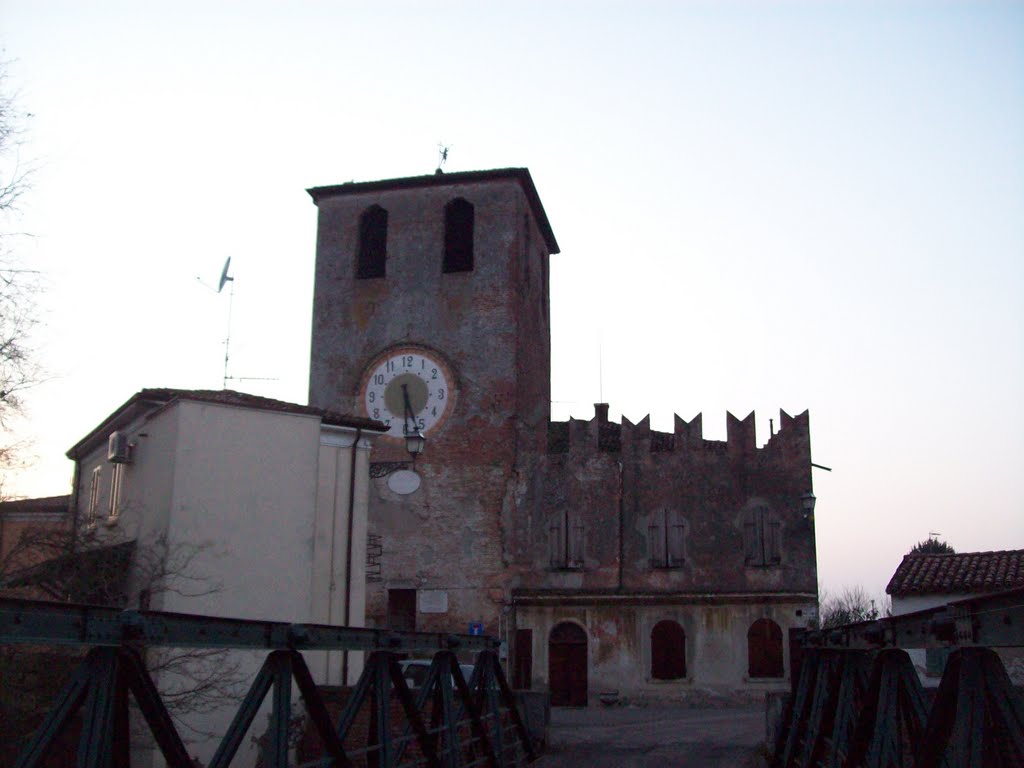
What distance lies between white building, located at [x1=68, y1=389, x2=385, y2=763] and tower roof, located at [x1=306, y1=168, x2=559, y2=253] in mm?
12705

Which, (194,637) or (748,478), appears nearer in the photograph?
(194,637)

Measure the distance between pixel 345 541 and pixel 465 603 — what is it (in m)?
9.18

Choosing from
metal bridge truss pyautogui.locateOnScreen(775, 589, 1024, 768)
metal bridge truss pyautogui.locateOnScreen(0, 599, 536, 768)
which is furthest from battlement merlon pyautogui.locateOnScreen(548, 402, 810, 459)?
metal bridge truss pyautogui.locateOnScreen(0, 599, 536, 768)

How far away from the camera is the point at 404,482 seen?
29.4 meters

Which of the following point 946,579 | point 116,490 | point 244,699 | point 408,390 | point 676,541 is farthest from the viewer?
point 408,390

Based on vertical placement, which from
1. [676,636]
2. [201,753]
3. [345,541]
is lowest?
[201,753]

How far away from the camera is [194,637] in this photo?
5.50 meters

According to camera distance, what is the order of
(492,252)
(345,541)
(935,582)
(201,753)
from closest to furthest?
(201,753), (345,541), (935,582), (492,252)

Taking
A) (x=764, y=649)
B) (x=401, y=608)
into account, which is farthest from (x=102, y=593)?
(x=764, y=649)

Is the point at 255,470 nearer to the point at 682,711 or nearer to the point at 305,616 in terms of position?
the point at 305,616

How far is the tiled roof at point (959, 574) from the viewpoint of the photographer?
918 inches

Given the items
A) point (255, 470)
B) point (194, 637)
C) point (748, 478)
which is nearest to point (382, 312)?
point (748, 478)

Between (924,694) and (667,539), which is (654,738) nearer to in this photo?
(667,539)

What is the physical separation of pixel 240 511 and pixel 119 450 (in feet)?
9.41
